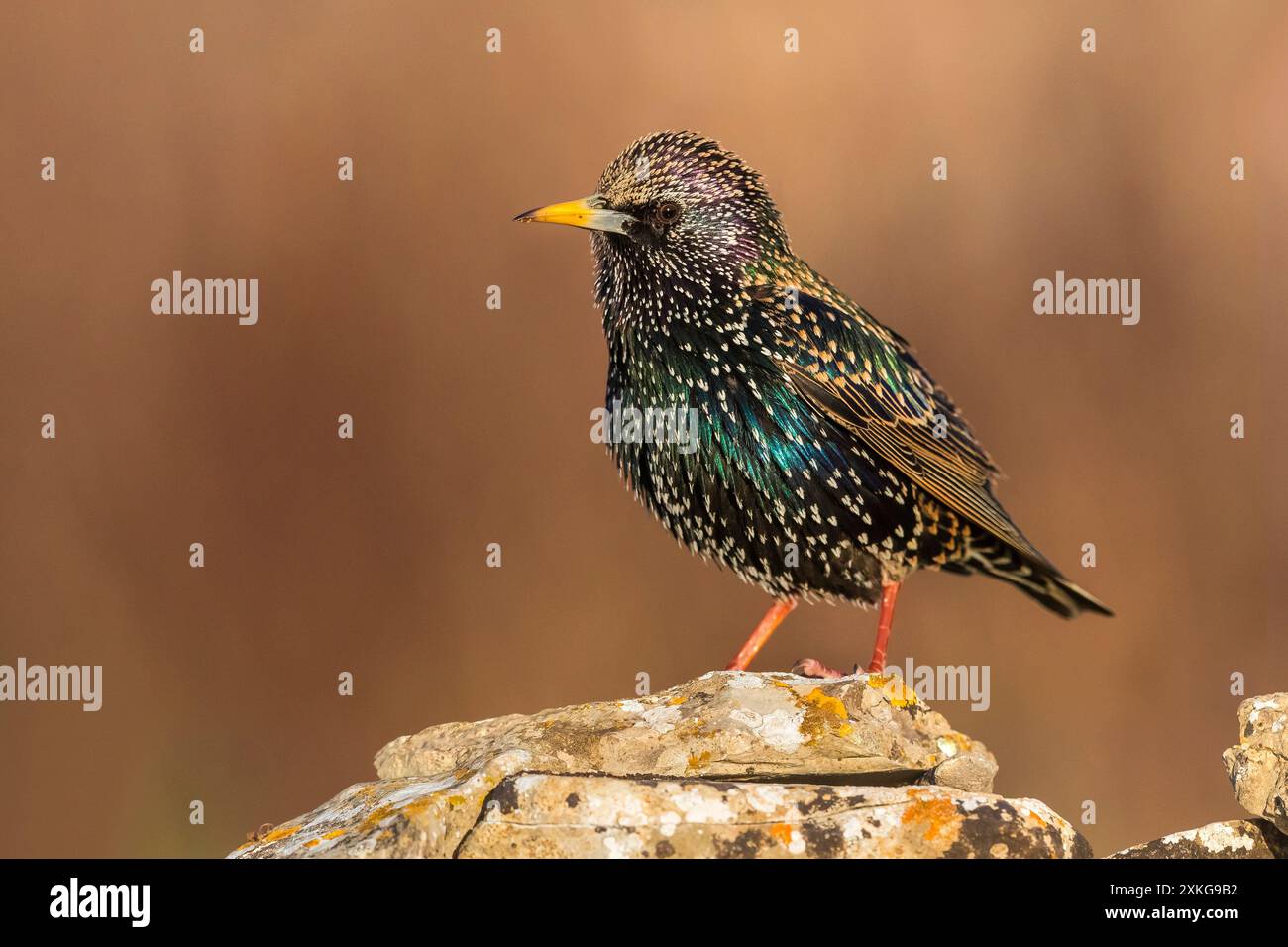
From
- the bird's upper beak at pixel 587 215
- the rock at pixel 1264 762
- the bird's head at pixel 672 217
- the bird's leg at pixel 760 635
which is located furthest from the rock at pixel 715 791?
the bird's upper beak at pixel 587 215

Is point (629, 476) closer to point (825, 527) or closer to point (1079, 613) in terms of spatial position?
point (825, 527)

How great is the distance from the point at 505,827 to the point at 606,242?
2.59 m

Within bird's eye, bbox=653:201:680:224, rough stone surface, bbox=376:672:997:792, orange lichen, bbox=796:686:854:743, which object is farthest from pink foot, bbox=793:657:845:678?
bird's eye, bbox=653:201:680:224

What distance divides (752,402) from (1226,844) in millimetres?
2129

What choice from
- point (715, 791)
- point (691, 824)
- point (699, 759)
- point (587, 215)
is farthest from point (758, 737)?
point (587, 215)

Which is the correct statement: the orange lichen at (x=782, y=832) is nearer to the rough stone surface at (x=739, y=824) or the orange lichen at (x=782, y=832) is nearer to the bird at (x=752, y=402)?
the rough stone surface at (x=739, y=824)

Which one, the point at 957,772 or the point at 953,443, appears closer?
the point at 957,772

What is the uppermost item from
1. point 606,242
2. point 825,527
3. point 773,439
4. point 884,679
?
point 606,242

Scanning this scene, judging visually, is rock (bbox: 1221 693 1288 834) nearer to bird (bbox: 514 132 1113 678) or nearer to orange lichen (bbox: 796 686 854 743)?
orange lichen (bbox: 796 686 854 743)

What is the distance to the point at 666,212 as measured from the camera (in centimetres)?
523

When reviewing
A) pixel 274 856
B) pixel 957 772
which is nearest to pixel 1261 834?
pixel 957 772

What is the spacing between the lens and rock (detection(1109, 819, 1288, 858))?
13.0 ft

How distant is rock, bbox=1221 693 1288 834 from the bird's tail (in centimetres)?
165
